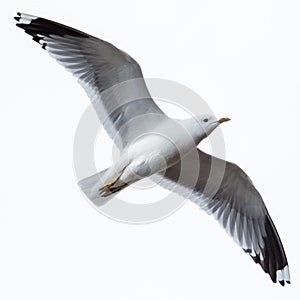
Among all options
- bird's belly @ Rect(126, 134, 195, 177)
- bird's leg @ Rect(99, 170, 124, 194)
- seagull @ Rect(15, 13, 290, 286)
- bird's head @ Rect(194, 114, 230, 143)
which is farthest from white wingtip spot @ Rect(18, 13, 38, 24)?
bird's head @ Rect(194, 114, 230, 143)

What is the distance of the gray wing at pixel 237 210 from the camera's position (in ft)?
26.9

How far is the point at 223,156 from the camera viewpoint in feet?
27.0

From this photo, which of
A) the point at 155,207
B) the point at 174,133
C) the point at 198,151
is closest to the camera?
the point at 174,133

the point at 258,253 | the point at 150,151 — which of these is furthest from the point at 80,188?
the point at 258,253

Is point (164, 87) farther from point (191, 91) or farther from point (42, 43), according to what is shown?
point (42, 43)

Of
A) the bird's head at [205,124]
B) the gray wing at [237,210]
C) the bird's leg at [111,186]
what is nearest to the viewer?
the bird's head at [205,124]

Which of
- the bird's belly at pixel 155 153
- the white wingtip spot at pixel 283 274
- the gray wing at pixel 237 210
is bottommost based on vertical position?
the white wingtip spot at pixel 283 274

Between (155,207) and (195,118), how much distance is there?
150 cm

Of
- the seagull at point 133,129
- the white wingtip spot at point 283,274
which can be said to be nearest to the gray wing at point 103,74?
the seagull at point 133,129

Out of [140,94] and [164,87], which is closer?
[140,94]

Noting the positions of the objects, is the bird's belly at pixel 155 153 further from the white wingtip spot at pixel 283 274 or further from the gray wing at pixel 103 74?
the white wingtip spot at pixel 283 274

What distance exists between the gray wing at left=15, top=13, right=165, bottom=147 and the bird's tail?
404mm

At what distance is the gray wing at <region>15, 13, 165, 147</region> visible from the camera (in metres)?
7.52

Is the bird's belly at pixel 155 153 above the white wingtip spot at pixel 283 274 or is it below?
above
